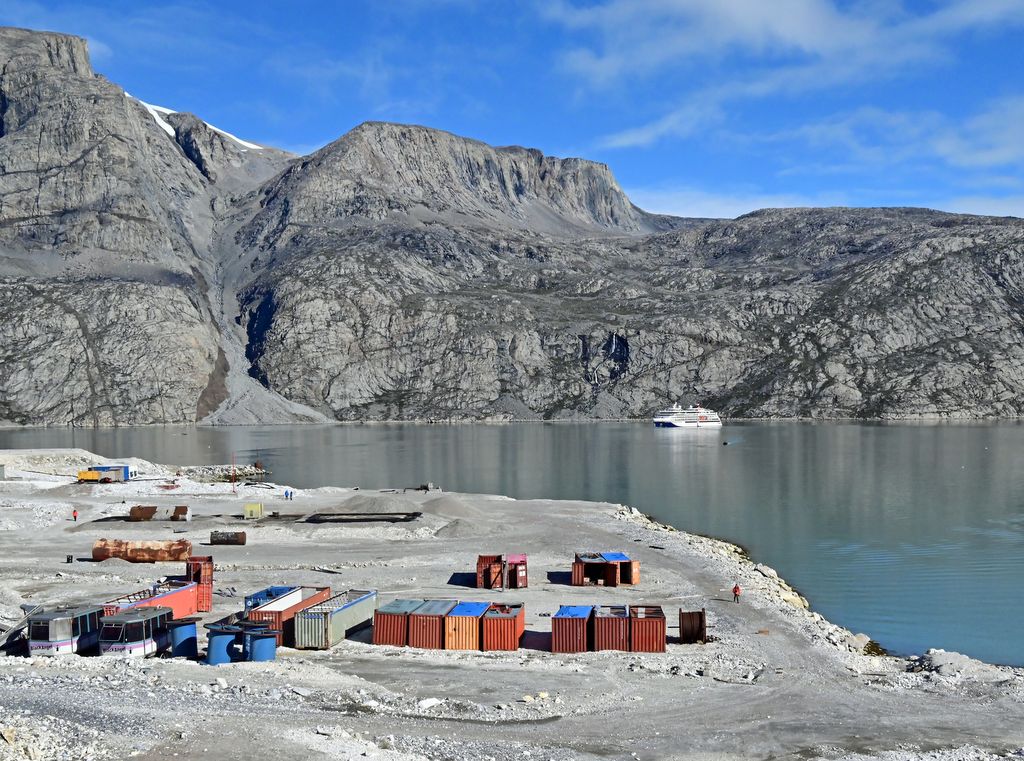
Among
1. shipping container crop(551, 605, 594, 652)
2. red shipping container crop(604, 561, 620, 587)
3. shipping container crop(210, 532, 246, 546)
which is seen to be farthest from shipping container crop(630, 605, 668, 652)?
shipping container crop(210, 532, 246, 546)

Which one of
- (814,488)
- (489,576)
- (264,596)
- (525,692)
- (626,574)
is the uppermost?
(264,596)

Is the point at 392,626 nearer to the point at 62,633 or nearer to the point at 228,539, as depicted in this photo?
the point at 62,633

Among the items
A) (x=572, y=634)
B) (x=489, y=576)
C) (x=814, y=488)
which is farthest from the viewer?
(x=814, y=488)

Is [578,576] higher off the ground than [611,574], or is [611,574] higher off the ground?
[611,574]

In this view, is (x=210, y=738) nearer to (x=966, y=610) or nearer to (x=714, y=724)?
(x=714, y=724)

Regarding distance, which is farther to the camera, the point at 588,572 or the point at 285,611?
the point at 588,572

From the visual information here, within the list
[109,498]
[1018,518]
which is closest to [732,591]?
[1018,518]

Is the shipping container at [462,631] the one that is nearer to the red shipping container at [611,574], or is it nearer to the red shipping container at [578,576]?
the red shipping container at [578,576]

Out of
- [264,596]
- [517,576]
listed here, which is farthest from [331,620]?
[517,576]
